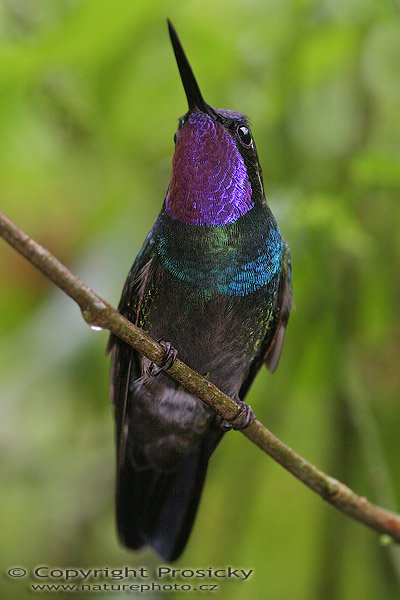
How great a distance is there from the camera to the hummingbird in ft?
7.16

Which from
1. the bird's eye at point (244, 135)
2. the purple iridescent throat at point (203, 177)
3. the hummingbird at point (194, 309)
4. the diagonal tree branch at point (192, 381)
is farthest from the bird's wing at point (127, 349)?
the diagonal tree branch at point (192, 381)

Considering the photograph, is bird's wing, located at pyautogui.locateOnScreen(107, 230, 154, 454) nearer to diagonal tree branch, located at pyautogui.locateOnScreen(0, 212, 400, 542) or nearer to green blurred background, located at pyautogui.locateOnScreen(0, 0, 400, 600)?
green blurred background, located at pyautogui.locateOnScreen(0, 0, 400, 600)

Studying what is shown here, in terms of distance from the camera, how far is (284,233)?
7.90 ft

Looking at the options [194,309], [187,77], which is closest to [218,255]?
[194,309]

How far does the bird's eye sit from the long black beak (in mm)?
132

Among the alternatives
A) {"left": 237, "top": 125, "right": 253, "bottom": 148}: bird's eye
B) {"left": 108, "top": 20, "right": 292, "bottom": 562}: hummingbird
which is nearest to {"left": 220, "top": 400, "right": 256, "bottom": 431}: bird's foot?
{"left": 108, "top": 20, "right": 292, "bottom": 562}: hummingbird

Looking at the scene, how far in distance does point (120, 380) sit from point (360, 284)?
1032mm

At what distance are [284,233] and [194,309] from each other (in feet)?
1.18

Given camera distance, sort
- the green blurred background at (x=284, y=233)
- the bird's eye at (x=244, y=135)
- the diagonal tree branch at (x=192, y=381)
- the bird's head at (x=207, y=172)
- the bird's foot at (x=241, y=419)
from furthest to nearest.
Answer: the green blurred background at (x=284, y=233), the bird's eye at (x=244, y=135), the bird's head at (x=207, y=172), the bird's foot at (x=241, y=419), the diagonal tree branch at (x=192, y=381)

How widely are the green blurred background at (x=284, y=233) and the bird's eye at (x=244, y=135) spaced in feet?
0.71

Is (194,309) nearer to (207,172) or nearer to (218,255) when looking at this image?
(218,255)

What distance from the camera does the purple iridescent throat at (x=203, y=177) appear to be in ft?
7.11

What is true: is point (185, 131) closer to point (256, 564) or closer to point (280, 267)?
point (280, 267)

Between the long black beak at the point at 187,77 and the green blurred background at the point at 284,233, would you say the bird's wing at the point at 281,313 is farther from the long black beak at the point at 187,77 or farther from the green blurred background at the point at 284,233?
the long black beak at the point at 187,77
